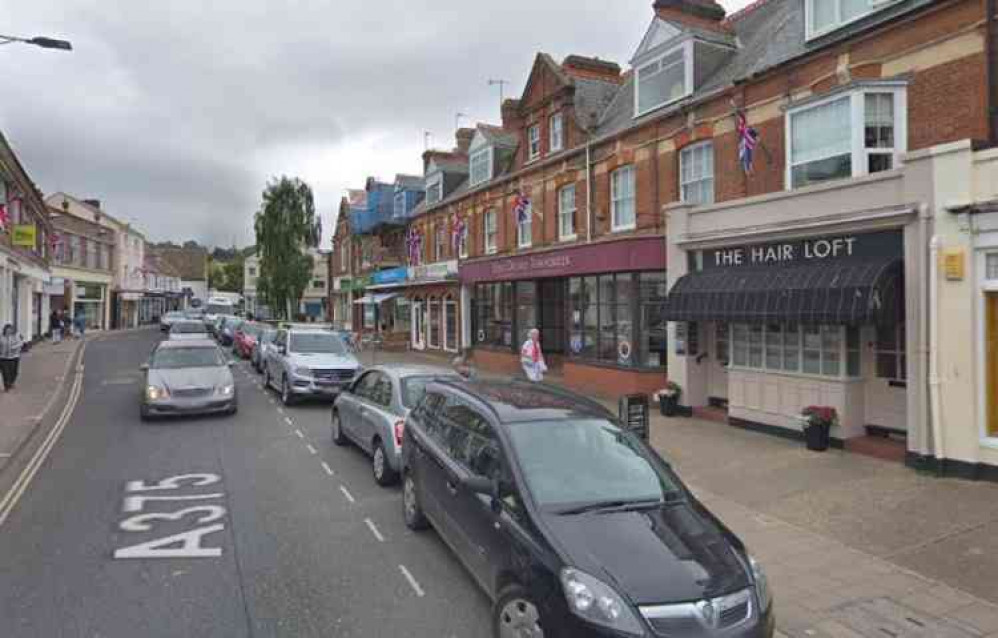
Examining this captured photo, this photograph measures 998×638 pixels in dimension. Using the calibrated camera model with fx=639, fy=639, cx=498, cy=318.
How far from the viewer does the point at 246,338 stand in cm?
2659

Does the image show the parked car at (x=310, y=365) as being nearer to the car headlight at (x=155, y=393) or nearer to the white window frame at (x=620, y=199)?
the car headlight at (x=155, y=393)

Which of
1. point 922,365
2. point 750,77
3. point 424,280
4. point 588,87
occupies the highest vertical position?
point 588,87

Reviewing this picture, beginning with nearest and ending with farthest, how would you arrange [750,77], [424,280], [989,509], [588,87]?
[989,509], [750,77], [588,87], [424,280]

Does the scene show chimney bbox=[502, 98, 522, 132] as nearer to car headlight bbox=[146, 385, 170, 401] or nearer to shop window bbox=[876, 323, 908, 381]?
car headlight bbox=[146, 385, 170, 401]

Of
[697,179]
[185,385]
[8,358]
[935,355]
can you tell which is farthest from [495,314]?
[935,355]

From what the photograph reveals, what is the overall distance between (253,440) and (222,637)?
7.01 meters

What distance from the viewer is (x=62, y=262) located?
43094 mm

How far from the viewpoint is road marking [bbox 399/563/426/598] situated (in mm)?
5273

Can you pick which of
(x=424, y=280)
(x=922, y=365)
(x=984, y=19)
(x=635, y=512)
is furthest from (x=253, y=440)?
(x=424, y=280)

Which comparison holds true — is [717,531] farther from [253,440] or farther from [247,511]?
[253,440]

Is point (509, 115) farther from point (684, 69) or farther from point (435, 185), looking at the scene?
point (684, 69)

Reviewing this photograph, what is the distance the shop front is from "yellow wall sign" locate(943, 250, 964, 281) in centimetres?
518

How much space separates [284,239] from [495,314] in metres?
26.4

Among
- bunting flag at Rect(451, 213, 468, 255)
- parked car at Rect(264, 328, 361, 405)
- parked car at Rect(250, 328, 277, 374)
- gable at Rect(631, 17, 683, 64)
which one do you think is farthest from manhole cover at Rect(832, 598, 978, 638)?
bunting flag at Rect(451, 213, 468, 255)
